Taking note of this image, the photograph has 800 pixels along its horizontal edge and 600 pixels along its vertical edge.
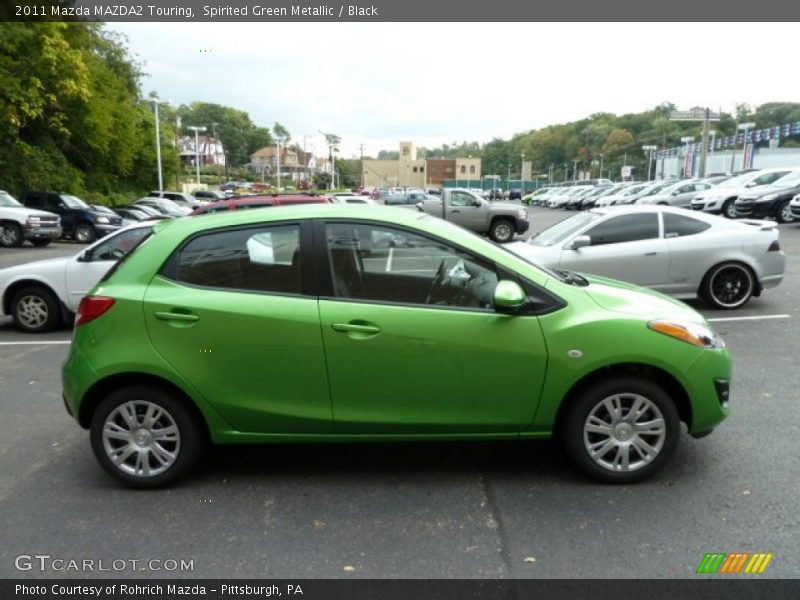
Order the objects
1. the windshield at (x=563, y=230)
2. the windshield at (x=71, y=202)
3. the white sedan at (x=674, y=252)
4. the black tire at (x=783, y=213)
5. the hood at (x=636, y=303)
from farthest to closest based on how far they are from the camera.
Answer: the windshield at (x=71, y=202), the black tire at (x=783, y=213), the windshield at (x=563, y=230), the white sedan at (x=674, y=252), the hood at (x=636, y=303)

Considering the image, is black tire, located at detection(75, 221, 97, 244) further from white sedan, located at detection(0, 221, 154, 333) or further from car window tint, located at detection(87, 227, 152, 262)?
car window tint, located at detection(87, 227, 152, 262)

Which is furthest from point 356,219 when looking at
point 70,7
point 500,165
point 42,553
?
point 500,165

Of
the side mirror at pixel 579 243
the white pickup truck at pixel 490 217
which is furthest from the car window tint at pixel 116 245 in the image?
the white pickup truck at pixel 490 217

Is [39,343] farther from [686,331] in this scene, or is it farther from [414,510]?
[686,331]

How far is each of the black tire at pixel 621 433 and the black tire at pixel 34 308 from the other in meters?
7.32

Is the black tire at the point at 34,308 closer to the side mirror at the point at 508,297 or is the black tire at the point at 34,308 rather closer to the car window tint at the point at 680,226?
the side mirror at the point at 508,297

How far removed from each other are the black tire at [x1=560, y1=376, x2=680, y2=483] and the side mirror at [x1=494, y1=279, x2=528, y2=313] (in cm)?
66

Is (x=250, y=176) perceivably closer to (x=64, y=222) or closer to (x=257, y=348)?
(x=64, y=222)

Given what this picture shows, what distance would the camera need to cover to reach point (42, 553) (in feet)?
10.7

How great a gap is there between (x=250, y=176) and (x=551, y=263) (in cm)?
12640

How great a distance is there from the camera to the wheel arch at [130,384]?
150 inches

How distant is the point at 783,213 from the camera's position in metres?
20.5

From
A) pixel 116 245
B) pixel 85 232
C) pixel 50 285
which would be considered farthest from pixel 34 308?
Answer: pixel 85 232

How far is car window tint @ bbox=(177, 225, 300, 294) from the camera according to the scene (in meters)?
3.82
